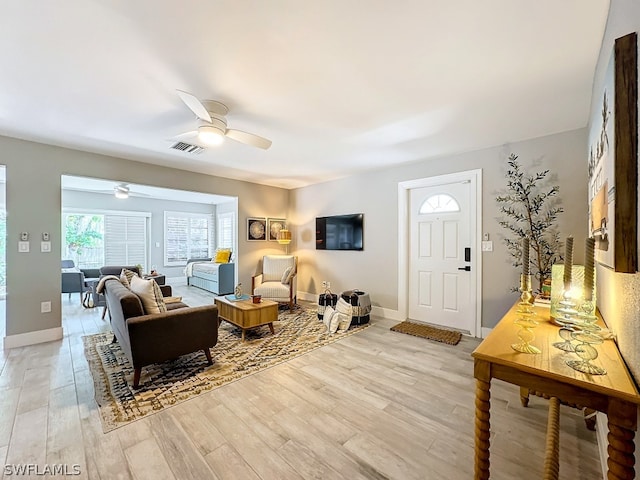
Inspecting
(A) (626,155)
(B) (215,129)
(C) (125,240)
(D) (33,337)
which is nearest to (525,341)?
(A) (626,155)

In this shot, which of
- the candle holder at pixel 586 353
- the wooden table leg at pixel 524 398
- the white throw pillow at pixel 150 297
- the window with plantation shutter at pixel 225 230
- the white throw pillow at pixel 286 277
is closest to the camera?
the candle holder at pixel 586 353

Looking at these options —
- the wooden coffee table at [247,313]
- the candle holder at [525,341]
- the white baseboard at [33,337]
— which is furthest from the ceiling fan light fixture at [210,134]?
the white baseboard at [33,337]

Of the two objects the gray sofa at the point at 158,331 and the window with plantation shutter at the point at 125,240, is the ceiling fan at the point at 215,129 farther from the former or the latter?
the window with plantation shutter at the point at 125,240

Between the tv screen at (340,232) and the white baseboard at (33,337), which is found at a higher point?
the tv screen at (340,232)

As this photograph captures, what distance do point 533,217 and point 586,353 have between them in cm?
260

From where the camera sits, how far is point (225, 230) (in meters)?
8.88

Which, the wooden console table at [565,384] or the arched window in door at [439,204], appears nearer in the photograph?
the wooden console table at [565,384]

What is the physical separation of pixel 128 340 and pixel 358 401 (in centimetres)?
196

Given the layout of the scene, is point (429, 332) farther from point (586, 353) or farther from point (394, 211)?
point (586, 353)

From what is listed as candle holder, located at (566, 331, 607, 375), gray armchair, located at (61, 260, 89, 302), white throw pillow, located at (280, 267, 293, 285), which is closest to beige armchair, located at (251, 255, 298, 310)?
white throw pillow, located at (280, 267, 293, 285)

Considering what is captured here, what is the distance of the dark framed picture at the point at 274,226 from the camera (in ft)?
19.5

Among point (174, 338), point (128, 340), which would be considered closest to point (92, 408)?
point (128, 340)

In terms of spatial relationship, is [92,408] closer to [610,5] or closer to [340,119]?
[340,119]

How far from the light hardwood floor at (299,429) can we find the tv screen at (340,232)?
2533mm
